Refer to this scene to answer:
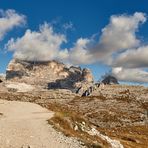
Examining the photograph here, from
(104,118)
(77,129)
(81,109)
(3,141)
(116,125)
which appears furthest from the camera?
(81,109)

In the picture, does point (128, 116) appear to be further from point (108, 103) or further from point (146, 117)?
point (108, 103)

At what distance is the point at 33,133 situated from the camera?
138 feet

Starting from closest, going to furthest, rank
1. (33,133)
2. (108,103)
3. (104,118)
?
1. (33,133)
2. (104,118)
3. (108,103)

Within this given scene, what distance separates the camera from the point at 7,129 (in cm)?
4403

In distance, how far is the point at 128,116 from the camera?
153 meters

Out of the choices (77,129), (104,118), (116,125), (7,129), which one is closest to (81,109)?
(104,118)

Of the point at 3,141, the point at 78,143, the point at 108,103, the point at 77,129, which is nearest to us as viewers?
the point at 3,141

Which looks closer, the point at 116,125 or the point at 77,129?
the point at 77,129

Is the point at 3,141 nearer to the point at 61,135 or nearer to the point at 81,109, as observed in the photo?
the point at 61,135

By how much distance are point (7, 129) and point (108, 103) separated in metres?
146

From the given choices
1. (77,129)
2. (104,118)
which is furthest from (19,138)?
(104,118)

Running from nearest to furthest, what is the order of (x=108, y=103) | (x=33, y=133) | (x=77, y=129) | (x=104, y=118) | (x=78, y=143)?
(x=78, y=143) → (x=33, y=133) → (x=77, y=129) → (x=104, y=118) → (x=108, y=103)

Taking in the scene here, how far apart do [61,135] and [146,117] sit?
115269 mm

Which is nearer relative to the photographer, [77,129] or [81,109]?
[77,129]
